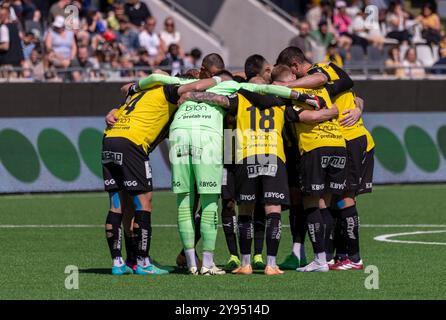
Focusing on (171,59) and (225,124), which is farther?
(171,59)

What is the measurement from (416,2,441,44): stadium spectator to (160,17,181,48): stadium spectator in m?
6.74

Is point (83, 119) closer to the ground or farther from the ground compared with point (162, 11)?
closer to the ground

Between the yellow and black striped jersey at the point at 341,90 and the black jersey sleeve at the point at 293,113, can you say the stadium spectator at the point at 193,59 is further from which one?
the black jersey sleeve at the point at 293,113

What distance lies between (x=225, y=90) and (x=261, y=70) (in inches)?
26.5

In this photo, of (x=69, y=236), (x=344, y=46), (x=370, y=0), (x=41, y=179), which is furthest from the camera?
(x=370, y=0)

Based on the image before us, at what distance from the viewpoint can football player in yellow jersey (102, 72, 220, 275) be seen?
46.0 feet

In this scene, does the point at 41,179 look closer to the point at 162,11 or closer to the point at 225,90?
the point at 162,11

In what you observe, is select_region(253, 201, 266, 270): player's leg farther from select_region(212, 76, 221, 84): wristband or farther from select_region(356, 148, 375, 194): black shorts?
select_region(212, 76, 221, 84): wristband

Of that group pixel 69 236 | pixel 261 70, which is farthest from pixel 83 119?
pixel 261 70

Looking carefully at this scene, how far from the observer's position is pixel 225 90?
14.1 m

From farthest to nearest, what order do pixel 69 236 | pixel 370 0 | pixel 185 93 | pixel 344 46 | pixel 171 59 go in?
pixel 370 0, pixel 344 46, pixel 171 59, pixel 69 236, pixel 185 93

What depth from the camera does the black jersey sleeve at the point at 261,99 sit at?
46.2 feet

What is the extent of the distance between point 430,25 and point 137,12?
822 centimetres

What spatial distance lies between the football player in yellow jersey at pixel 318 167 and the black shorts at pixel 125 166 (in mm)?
1707
